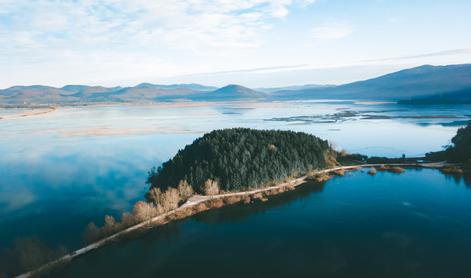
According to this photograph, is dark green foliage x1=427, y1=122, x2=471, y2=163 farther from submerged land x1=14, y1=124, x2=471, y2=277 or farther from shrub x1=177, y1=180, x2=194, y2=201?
shrub x1=177, y1=180, x2=194, y2=201

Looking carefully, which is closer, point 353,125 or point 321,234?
point 321,234

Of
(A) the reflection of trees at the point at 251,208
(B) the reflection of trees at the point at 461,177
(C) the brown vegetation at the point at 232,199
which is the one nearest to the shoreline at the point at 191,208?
(C) the brown vegetation at the point at 232,199

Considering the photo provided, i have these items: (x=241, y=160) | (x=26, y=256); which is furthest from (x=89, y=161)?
(x=26, y=256)

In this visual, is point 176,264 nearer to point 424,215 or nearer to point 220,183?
point 220,183

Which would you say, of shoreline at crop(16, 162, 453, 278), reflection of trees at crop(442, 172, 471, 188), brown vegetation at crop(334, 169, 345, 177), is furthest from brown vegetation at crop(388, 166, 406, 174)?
brown vegetation at crop(334, 169, 345, 177)

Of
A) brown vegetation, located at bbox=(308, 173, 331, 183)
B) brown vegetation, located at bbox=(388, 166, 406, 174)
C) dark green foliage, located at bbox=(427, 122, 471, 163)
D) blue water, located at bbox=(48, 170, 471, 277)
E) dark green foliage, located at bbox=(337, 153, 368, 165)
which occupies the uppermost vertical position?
dark green foliage, located at bbox=(427, 122, 471, 163)

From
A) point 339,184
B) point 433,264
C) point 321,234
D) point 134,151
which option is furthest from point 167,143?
point 433,264

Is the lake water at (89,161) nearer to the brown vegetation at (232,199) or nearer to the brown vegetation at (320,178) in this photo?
the brown vegetation at (232,199)
